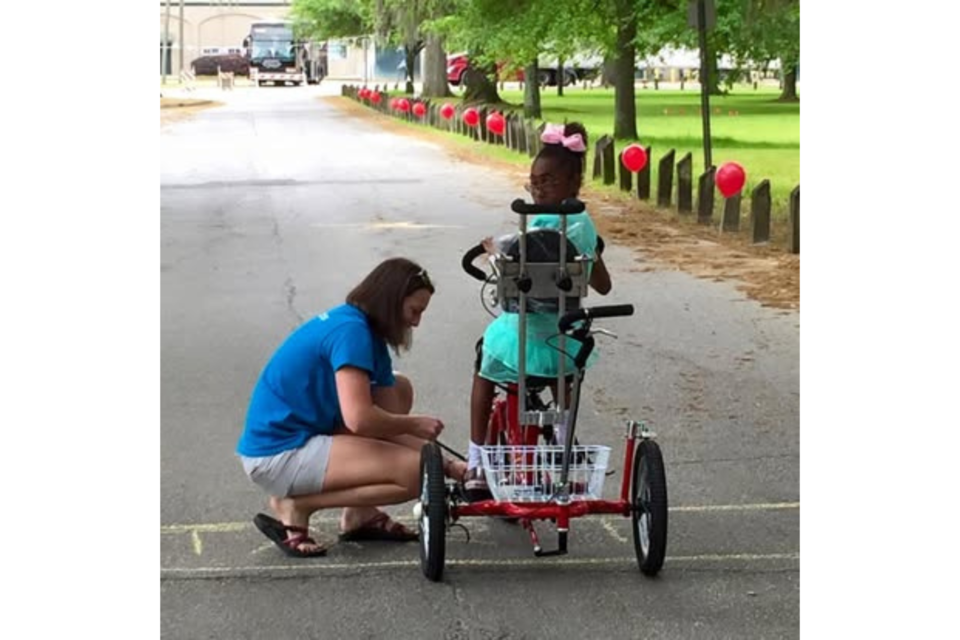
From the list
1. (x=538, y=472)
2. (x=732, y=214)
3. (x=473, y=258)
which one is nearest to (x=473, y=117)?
(x=732, y=214)

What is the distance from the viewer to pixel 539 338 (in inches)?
197

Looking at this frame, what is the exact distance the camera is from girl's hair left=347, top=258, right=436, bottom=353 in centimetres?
491

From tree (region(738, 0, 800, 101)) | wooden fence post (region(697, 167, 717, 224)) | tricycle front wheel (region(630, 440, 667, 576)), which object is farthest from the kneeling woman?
tree (region(738, 0, 800, 101))

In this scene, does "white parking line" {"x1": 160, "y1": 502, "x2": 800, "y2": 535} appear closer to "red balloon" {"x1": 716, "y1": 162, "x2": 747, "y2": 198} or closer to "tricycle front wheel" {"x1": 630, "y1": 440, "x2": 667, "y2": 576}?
"tricycle front wheel" {"x1": 630, "y1": 440, "x2": 667, "y2": 576}

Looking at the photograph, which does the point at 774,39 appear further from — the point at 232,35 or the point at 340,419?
the point at 232,35

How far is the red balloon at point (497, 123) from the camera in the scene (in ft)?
82.1

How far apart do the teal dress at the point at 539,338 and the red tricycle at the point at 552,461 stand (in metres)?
0.04

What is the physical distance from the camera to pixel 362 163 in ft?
74.1

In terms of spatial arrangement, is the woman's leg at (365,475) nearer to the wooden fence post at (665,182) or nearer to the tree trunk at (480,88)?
the wooden fence post at (665,182)

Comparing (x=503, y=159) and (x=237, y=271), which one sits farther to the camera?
(x=503, y=159)

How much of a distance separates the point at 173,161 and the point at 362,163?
2.72 m
